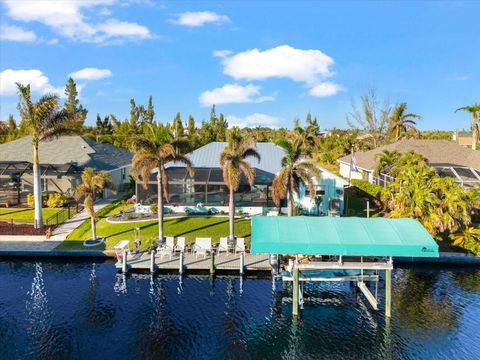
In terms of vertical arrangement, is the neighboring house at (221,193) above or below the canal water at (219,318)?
above

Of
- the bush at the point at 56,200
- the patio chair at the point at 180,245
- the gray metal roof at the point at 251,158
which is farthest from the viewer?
the gray metal roof at the point at 251,158

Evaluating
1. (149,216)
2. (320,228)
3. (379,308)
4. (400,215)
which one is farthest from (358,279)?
(149,216)

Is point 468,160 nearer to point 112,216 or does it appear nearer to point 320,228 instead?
point 320,228

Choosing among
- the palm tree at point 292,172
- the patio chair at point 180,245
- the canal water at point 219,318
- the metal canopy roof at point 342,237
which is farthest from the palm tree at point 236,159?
the canal water at point 219,318

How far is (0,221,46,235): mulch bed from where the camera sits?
30562 mm

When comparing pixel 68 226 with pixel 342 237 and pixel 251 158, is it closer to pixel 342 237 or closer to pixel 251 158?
pixel 251 158

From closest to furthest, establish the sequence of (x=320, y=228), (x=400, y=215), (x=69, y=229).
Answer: (x=320, y=228)
(x=400, y=215)
(x=69, y=229)

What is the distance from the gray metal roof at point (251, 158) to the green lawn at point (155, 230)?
7.45 meters

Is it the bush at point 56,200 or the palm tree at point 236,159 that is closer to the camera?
the palm tree at point 236,159

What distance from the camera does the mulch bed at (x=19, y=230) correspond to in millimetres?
30562

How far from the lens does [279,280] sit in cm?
2406

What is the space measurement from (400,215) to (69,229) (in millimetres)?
25759

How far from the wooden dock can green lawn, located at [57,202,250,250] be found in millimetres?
2347

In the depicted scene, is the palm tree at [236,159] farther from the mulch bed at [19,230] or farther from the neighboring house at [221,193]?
the mulch bed at [19,230]
